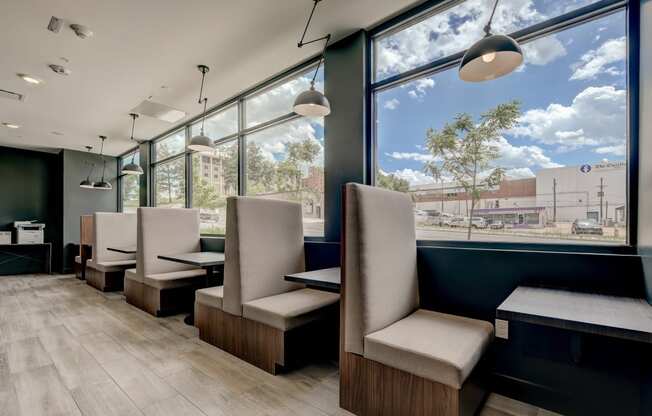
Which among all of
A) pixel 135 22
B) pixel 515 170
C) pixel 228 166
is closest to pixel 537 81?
pixel 515 170

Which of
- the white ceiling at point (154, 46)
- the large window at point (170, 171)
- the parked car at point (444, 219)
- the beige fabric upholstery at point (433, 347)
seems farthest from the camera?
the large window at point (170, 171)

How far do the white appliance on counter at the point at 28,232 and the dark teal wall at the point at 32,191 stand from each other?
40 cm

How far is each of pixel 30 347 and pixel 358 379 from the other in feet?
9.98

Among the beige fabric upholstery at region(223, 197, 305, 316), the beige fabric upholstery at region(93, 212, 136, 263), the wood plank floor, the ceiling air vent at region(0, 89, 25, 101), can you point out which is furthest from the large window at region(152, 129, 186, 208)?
the beige fabric upholstery at region(223, 197, 305, 316)

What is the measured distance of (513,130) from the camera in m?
2.50

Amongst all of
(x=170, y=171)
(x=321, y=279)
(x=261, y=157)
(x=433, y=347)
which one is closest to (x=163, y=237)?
(x=261, y=157)

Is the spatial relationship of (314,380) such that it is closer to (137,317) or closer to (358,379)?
(358,379)

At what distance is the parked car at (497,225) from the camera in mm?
2502

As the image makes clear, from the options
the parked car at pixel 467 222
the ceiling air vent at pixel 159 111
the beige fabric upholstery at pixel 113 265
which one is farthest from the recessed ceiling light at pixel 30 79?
the parked car at pixel 467 222

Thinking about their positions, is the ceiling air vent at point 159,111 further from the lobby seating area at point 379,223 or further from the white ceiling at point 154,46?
the lobby seating area at point 379,223

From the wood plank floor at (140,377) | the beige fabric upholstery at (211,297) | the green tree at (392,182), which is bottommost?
the wood plank floor at (140,377)

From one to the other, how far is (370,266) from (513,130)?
5.51ft

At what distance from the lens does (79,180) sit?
8.14m

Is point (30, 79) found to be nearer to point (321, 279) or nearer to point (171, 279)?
point (171, 279)
